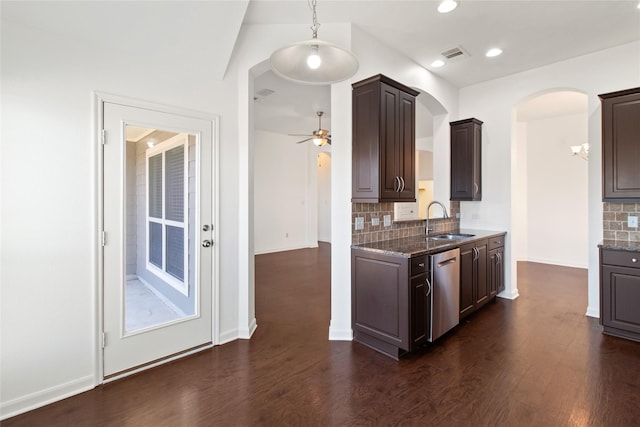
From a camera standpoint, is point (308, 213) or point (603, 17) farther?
point (308, 213)

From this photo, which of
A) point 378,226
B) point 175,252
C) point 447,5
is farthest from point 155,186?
point 447,5

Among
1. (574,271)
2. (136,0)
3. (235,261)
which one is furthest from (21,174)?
(574,271)

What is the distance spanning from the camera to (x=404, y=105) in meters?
3.16

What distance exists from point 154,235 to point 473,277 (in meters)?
3.28

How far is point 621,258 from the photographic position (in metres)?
3.03

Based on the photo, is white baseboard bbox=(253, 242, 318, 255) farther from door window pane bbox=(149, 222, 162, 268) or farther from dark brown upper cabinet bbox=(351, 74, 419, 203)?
dark brown upper cabinet bbox=(351, 74, 419, 203)

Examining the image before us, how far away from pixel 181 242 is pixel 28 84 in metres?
1.49

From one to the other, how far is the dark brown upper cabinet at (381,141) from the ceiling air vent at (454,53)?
98 cm

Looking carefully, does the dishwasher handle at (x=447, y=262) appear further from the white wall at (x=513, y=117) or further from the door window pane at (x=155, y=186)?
the door window pane at (x=155, y=186)

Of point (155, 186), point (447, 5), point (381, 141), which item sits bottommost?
point (155, 186)

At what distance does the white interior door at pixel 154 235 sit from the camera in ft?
7.83

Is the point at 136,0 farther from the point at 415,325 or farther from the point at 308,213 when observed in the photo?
the point at 308,213

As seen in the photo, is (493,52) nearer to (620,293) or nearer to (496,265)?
(496,265)

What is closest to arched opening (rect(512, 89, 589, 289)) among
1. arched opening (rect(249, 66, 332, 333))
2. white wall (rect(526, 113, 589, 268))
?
white wall (rect(526, 113, 589, 268))
